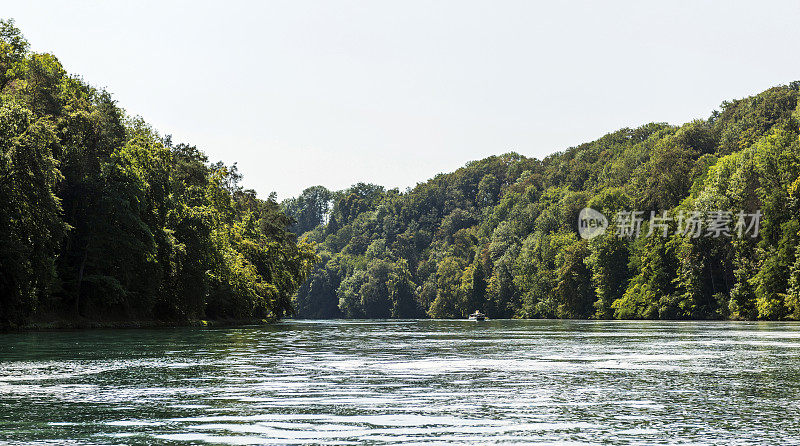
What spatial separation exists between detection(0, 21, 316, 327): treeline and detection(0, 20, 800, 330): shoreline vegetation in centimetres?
13

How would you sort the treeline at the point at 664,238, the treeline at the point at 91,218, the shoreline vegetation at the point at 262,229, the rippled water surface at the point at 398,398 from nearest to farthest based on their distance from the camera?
the rippled water surface at the point at 398,398, the treeline at the point at 91,218, the shoreline vegetation at the point at 262,229, the treeline at the point at 664,238

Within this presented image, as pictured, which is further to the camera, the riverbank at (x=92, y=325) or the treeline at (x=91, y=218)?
the riverbank at (x=92, y=325)

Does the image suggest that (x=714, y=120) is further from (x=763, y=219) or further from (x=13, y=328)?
(x=13, y=328)

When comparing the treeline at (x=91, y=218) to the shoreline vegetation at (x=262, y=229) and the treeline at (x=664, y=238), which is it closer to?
the shoreline vegetation at (x=262, y=229)

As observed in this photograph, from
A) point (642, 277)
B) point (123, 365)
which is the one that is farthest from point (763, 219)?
point (123, 365)

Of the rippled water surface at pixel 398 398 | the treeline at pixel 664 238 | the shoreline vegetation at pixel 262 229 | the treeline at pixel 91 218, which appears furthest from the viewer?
the treeline at pixel 664 238

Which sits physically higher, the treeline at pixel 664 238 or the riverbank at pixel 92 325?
the treeline at pixel 664 238

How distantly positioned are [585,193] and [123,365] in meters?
143

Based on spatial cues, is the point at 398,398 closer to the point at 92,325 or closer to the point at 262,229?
the point at 92,325

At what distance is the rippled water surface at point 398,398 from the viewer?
15.3 metres

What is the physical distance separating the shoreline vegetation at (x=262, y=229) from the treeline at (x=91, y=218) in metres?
0.13

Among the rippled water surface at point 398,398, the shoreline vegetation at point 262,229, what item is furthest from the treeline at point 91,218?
the rippled water surface at point 398,398

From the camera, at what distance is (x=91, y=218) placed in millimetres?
66188

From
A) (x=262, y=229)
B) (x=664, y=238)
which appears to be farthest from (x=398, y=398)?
(x=664, y=238)
